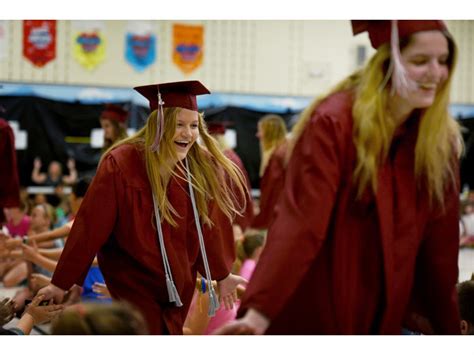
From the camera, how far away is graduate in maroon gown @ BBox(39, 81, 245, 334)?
128 inches

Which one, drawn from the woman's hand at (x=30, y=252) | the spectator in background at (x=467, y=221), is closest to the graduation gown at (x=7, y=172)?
the woman's hand at (x=30, y=252)

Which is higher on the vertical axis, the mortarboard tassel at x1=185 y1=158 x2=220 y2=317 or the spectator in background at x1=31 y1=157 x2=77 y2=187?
the mortarboard tassel at x1=185 y1=158 x2=220 y2=317

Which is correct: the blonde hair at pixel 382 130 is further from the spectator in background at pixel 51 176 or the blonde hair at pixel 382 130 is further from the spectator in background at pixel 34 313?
the spectator in background at pixel 51 176

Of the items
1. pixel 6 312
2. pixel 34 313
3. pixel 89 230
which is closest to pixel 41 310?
pixel 34 313

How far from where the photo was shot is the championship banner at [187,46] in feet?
43.9

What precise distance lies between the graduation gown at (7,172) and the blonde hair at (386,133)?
475 cm

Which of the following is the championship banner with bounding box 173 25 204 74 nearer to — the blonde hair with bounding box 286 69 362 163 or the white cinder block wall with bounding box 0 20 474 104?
Answer: the white cinder block wall with bounding box 0 20 474 104

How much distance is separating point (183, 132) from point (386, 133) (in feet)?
4.37

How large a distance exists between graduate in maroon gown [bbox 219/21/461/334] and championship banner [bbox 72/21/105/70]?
11110mm

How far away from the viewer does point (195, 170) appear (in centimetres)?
357

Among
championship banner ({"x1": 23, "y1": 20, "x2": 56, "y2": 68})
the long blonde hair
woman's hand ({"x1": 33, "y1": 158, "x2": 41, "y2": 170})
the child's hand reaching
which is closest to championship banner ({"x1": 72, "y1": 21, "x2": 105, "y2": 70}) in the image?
championship banner ({"x1": 23, "y1": 20, "x2": 56, "y2": 68})

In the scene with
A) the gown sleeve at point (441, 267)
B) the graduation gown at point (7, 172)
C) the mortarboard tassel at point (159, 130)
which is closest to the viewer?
the gown sleeve at point (441, 267)

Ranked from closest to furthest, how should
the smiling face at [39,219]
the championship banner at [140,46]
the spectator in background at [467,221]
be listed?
the smiling face at [39,219], the spectator in background at [467,221], the championship banner at [140,46]
